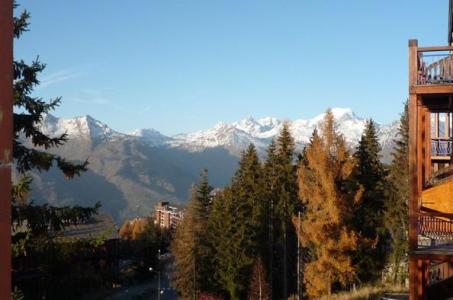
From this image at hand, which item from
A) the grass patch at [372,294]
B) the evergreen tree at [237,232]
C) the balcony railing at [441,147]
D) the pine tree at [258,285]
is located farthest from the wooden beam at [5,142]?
the evergreen tree at [237,232]

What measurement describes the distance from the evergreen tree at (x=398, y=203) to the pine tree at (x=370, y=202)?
2.05 feet

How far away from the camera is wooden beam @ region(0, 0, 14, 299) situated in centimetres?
133

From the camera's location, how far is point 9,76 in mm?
1391

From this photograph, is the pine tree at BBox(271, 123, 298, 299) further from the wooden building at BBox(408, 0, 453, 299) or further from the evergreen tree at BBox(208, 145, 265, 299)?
the wooden building at BBox(408, 0, 453, 299)

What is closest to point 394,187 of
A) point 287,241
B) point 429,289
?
point 287,241

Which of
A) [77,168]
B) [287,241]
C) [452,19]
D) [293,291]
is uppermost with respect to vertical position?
[452,19]

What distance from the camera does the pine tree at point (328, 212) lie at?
27141 millimetres

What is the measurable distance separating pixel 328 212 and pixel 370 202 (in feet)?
30.8

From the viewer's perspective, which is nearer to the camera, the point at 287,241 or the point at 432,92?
the point at 432,92

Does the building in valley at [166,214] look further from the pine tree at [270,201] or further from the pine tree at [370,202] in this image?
the pine tree at [370,202]

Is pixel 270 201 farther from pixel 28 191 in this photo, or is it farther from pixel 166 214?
pixel 166 214

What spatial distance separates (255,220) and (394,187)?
9.55 m

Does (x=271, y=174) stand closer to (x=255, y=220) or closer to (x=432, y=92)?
(x=255, y=220)

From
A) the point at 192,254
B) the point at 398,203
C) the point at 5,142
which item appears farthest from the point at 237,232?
the point at 5,142
